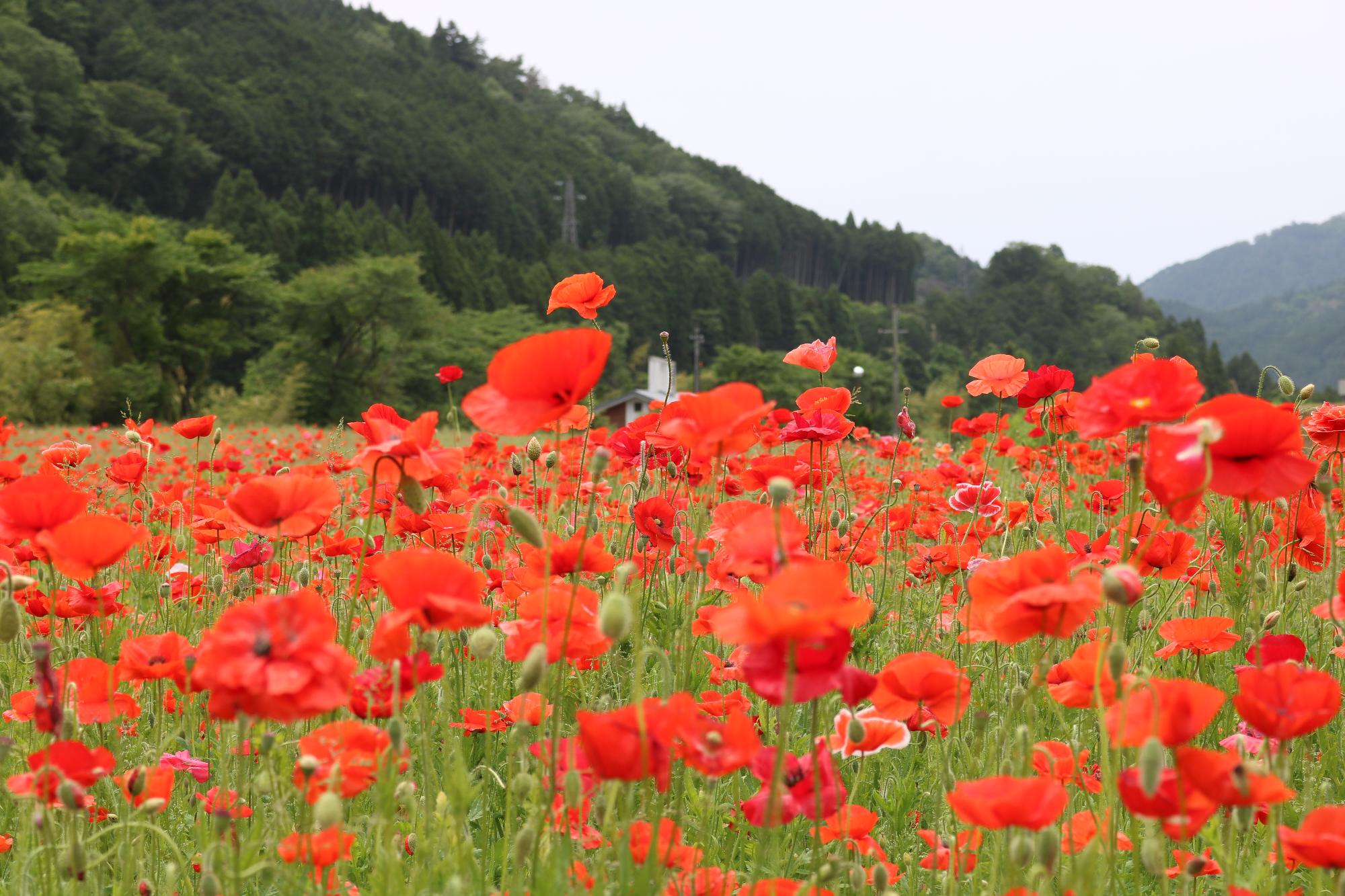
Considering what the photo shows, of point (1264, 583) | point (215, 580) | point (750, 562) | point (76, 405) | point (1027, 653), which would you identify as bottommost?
point (76, 405)

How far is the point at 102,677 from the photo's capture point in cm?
140

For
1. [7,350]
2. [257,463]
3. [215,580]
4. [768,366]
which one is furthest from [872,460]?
[768,366]

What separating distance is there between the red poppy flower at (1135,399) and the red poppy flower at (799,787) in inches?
18.2

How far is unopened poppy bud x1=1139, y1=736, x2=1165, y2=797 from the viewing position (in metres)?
0.84

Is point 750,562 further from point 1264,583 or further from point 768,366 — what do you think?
point 768,366

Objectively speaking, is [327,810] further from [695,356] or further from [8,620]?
[695,356]

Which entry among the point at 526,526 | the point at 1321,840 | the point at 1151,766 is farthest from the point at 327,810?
the point at 1321,840

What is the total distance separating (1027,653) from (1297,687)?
65.9 inches

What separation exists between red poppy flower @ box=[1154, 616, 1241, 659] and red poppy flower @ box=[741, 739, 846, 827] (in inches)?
30.0

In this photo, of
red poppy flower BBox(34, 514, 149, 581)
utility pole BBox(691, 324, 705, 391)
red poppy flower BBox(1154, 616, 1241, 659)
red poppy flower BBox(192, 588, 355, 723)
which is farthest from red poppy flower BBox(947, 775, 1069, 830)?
utility pole BBox(691, 324, 705, 391)

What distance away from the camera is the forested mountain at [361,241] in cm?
3178

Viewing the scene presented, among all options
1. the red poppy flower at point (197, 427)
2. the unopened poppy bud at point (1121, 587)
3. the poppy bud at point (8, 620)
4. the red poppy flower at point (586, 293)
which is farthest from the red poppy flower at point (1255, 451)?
the red poppy flower at point (197, 427)

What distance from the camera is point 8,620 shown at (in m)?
1.17

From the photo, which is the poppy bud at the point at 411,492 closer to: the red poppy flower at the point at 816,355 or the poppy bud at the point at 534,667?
the poppy bud at the point at 534,667
